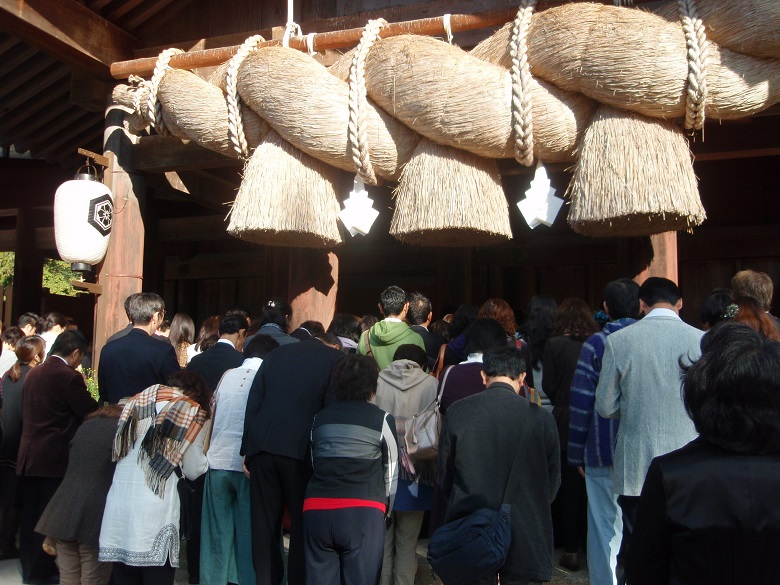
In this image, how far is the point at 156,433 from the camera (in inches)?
127

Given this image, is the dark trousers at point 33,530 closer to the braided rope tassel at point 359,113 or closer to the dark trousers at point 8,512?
the dark trousers at point 8,512

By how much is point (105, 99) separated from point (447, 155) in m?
3.21

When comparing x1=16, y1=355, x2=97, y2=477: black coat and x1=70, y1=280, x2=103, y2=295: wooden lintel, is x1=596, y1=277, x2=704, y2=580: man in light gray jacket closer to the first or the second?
x1=16, y1=355, x2=97, y2=477: black coat

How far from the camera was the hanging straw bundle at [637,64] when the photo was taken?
9.77ft

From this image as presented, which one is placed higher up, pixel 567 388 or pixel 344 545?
pixel 567 388

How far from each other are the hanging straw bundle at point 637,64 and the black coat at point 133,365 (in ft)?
8.16

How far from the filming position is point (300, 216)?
3613 millimetres

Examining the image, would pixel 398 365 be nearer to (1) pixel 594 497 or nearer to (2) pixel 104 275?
(1) pixel 594 497

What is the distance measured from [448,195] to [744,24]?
138 centimetres

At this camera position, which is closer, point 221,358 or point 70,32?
point 221,358

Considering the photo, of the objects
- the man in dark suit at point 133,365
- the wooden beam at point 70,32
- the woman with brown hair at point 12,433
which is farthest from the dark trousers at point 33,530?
the wooden beam at point 70,32

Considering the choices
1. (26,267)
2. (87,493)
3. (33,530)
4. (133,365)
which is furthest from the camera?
(26,267)

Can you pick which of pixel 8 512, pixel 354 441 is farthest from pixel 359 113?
pixel 8 512

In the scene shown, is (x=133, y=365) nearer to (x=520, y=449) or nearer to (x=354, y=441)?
(x=354, y=441)
